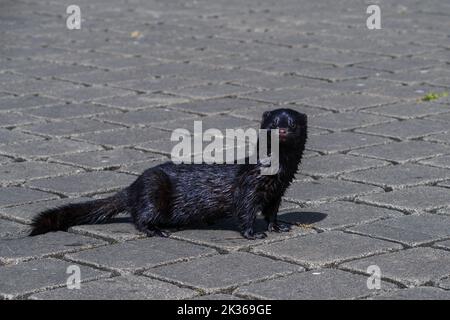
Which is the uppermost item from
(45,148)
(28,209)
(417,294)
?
(45,148)

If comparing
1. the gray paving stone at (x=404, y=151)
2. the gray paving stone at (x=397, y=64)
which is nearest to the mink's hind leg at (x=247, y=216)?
the gray paving stone at (x=404, y=151)

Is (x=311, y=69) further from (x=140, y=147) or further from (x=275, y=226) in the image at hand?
(x=275, y=226)

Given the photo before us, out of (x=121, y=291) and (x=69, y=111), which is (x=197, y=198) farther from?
(x=69, y=111)

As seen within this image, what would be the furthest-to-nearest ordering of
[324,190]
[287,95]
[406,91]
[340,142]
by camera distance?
[406,91]
[287,95]
[340,142]
[324,190]

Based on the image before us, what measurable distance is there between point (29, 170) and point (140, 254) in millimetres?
1843

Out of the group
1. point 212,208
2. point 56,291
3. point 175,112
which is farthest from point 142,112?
point 56,291

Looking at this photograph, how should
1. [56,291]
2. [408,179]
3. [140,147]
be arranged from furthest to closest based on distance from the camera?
[140,147]
[408,179]
[56,291]

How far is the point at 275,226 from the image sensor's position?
5.99 m

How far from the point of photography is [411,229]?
6.00 m

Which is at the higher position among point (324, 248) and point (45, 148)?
point (45, 148)

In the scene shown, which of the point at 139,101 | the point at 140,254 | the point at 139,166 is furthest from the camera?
the point at 139,101

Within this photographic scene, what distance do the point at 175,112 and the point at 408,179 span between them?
8.00 ft

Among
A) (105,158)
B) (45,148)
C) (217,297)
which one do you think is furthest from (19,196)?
(217,297)

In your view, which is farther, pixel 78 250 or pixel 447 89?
pixel 447 89
